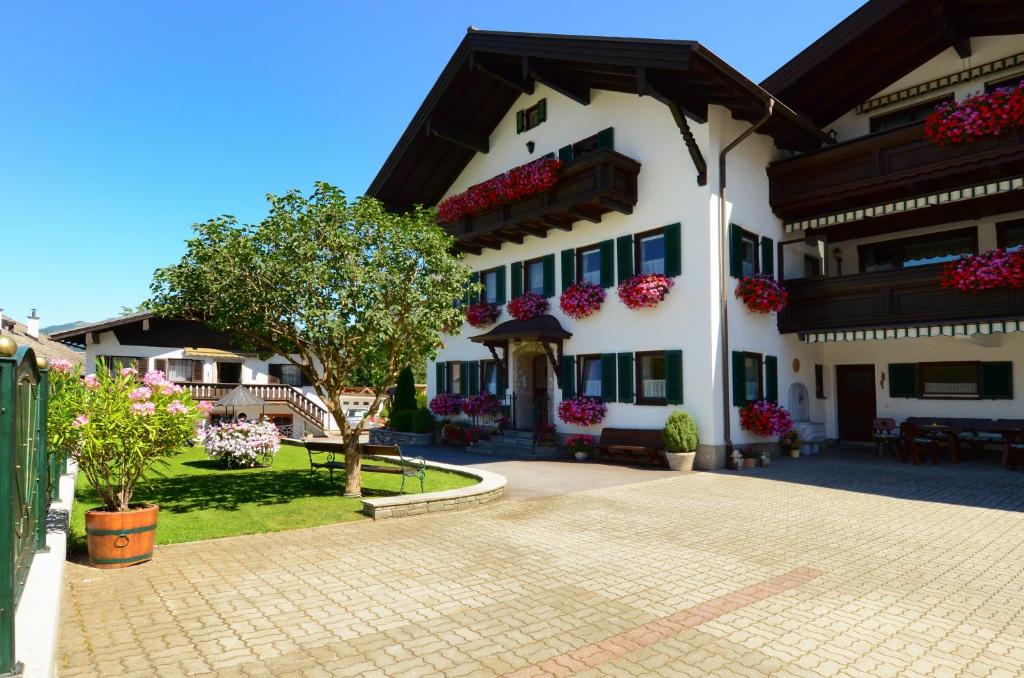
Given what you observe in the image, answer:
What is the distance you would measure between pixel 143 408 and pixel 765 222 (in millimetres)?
15238

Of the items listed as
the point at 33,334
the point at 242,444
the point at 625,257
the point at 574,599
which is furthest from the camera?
the point at 33,334

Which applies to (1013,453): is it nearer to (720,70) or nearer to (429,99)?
(720,70)

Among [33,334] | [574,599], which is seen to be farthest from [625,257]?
[33,334]

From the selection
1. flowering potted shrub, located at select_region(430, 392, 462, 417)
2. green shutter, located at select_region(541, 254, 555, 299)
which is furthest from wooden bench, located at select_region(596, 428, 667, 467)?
flowering potted shrub, located at select_region(430, 392, 462, 417)

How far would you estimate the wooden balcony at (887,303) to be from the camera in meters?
13.5

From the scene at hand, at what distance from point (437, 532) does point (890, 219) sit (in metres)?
15.3

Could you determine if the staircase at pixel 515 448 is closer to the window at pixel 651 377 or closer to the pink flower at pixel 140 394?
the window at pixel 651 377

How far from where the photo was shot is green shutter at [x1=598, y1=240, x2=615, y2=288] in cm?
1711

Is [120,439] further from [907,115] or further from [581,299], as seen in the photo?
[907,115]

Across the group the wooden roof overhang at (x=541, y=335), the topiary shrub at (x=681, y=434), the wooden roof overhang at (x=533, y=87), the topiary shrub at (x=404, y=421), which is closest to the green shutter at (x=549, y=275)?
the wooden roof overhang at (x=541, y=335)

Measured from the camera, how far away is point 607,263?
56.4ft

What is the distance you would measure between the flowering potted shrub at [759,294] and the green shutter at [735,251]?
0.33 metres

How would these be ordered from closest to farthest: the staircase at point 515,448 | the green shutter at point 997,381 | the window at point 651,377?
the green shutter at point 997,381 < the window at point 651,377 < the staircase at point 515,448

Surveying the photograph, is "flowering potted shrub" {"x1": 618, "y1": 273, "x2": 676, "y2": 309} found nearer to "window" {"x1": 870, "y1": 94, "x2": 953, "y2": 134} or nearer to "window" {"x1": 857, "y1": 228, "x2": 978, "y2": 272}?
"window" {"x1": 857, "y1": 228, "x2": 978, "y2": 272}
